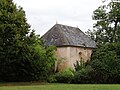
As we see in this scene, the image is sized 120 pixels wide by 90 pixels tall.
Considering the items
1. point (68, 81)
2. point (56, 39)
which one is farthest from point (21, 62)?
point (56, 39)

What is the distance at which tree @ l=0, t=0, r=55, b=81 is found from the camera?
36.3 metres

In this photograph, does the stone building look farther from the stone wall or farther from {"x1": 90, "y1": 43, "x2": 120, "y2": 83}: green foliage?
{"x1": 90, "y1": 43, "x2": 120, "y2": 83}: green foliage

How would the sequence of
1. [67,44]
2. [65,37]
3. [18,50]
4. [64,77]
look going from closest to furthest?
1. [18,50]
2. [64,77]
3. [67,44]
4. [65,37]

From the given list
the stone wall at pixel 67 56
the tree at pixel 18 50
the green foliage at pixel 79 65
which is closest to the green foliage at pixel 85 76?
the tree at pixel 18 50

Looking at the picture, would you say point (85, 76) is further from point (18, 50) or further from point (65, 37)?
point (65, 37)

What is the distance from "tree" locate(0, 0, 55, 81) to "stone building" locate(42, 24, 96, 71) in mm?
7411

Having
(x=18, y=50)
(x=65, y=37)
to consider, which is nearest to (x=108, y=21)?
(x=65, y=37)

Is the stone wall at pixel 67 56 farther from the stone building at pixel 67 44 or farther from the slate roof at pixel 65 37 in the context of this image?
the slate roof at pixel 65 37

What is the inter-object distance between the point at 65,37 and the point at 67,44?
1.65m

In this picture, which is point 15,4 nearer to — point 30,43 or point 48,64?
point 30,43

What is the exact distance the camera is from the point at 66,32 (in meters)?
57.8

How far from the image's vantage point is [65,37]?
2208 inches

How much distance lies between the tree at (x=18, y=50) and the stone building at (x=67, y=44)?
7411 mm

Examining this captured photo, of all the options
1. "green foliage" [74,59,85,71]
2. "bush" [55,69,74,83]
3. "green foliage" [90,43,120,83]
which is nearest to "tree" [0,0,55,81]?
"bush" [55,69,74,83]
